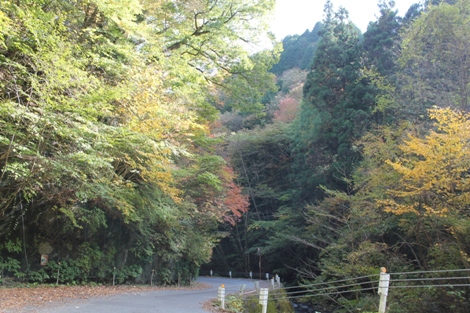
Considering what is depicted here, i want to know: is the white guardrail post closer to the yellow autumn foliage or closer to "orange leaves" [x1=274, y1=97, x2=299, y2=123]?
the yellow autumn foliage

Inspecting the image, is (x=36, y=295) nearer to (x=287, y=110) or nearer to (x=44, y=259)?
(x=44, y=259)

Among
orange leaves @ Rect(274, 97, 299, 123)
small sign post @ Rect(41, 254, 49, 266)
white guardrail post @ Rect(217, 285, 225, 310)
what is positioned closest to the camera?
white guardrail post @ Rect(217, 285, 225, 310)

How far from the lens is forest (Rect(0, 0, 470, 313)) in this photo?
25.0 feet

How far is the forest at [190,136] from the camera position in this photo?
7621 millimetres

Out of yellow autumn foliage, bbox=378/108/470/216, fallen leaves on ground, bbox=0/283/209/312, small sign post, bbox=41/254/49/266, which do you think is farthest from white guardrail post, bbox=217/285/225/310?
small sign post, bbox=41/254/49/266

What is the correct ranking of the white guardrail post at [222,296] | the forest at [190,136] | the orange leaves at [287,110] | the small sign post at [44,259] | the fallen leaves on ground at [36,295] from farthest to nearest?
1. the orange leaves at [287,110]
2. the small sign post at [44,259]
3. the white guardrail post at [222,296]
4. the fallen leaves on ground at [36,295]
5. the forest at [190,136]

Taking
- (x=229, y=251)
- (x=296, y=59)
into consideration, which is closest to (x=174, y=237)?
(x=229, y=251)

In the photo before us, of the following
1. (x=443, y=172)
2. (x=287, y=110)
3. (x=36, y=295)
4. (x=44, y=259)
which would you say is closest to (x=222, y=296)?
(x=36, y=295)

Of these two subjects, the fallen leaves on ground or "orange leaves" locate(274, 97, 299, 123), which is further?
"orange leaves" locate(274, 97, 299, 123)

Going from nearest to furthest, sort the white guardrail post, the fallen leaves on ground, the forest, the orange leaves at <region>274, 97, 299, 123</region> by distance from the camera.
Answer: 1. the forest
2. the fallen leaves on ground
3. the white guardrail post
4. the orange leaves at <region>274, 97, 299, 123</region>

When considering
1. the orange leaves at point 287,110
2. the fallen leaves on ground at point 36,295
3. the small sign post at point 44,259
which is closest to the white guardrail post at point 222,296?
the fallen leaves on ground at point 36,295

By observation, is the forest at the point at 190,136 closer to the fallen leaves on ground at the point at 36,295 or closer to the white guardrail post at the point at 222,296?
the fallen leaves on ground at the point at 36,295

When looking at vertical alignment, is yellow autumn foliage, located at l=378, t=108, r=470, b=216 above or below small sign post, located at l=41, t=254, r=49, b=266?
above

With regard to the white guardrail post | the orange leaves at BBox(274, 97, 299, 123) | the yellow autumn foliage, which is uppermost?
the orange leaves at BBox(274, 97, 299, 123)
